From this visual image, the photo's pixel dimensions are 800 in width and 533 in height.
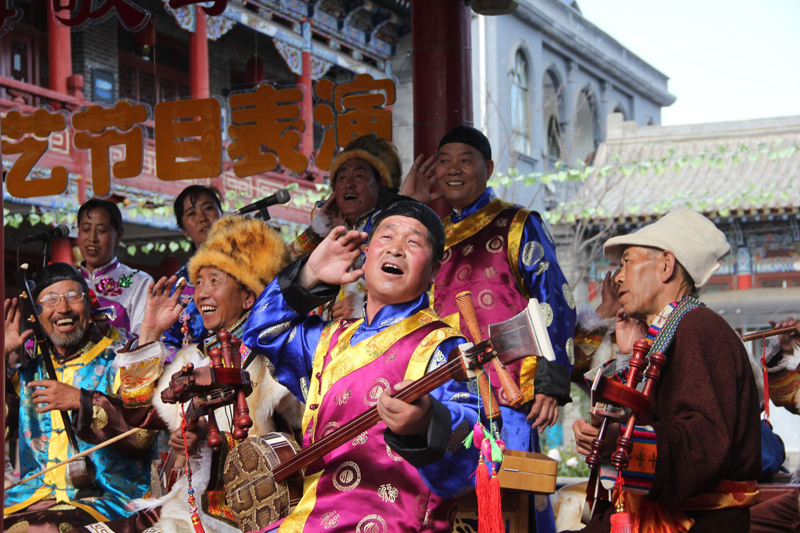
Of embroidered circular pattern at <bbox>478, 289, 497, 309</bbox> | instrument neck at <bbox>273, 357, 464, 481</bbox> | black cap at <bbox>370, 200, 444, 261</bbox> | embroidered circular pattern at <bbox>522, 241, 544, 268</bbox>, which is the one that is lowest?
Result: instrument neck at <bbox>273, 357, 464, 481</bbox>

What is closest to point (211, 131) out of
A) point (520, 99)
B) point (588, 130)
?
point (520, 99)

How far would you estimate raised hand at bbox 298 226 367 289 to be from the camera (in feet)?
9.45

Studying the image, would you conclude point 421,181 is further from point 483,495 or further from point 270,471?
point 483,495

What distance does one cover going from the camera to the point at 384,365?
262cm

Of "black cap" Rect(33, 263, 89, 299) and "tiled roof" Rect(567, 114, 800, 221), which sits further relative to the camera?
"tiled roof" Rect(567, 114, 800, 221)

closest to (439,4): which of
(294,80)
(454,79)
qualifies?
(454,79)

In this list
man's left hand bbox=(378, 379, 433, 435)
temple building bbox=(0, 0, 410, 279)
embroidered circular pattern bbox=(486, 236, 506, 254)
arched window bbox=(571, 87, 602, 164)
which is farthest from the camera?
arched window bbox=(571, 87, 602, 164)

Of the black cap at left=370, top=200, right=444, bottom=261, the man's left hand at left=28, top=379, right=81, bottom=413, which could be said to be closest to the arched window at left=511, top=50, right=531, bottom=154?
the man's left hand at left=28, top=379, right=81, bottom=413

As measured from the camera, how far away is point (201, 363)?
3.70m

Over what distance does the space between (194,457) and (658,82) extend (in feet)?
64.7

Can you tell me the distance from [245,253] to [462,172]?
100 centimetres

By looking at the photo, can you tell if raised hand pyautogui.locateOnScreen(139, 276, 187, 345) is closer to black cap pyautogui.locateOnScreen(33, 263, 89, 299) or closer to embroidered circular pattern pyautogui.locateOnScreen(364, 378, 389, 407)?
black cap pyautogui.locateOnScreen(33, 263, 89, 299)

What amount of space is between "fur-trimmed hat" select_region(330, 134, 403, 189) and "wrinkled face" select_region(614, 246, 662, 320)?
1.89 metres

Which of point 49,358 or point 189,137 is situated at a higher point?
point 189,137
